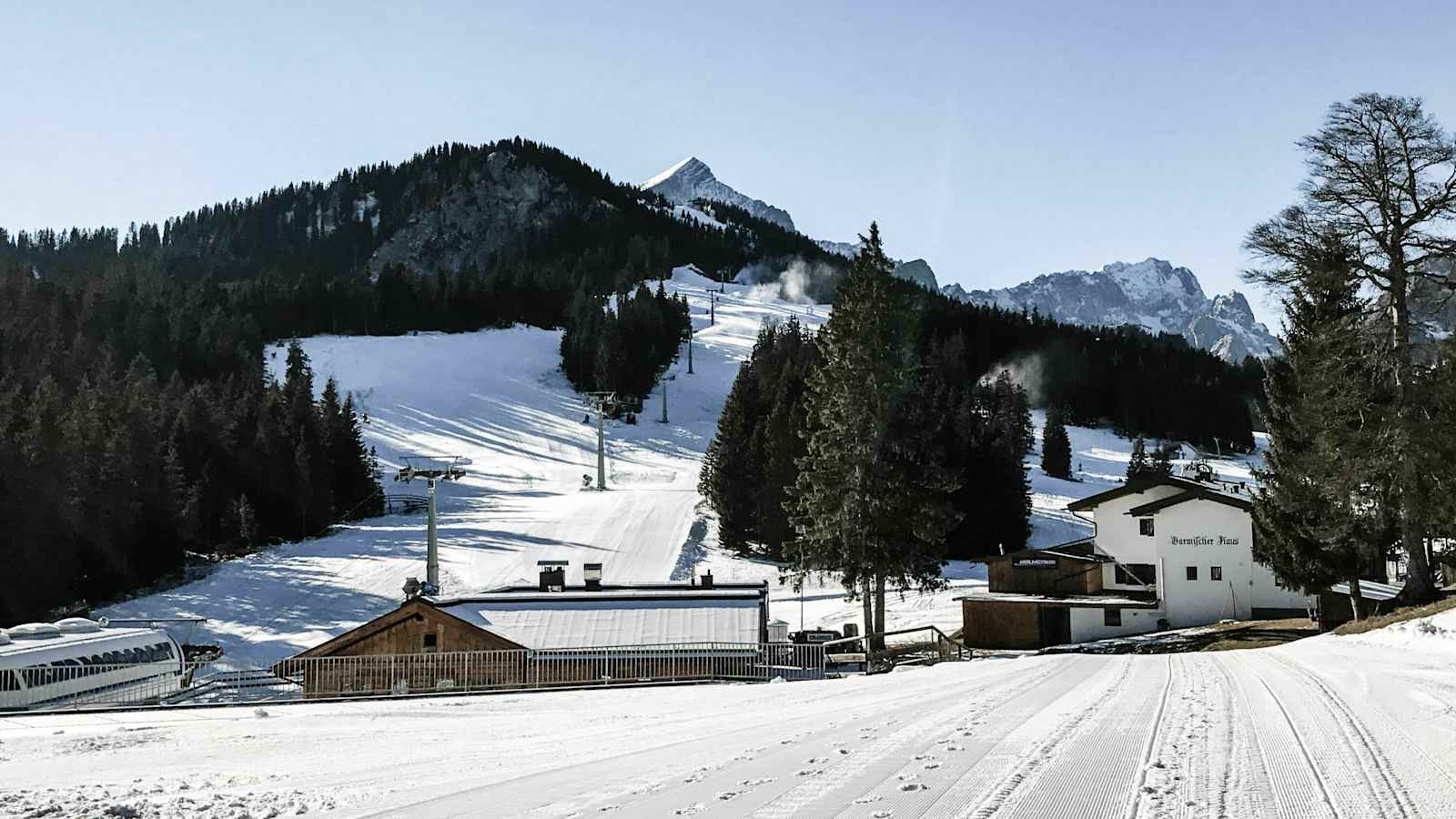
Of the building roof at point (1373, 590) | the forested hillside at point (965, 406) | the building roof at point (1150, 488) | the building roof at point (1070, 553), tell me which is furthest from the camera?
the building roof at point (1070, 553)

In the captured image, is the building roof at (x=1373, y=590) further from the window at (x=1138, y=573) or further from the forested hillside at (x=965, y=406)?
the forested hillside at (x=965, y=406)

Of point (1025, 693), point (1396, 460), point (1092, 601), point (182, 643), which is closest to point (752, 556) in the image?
point (1092, 601)

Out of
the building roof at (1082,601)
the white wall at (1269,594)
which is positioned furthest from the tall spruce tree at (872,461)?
the white wall at (1269,594)

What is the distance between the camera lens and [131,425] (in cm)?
6316

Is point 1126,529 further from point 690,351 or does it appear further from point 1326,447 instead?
point 690,351

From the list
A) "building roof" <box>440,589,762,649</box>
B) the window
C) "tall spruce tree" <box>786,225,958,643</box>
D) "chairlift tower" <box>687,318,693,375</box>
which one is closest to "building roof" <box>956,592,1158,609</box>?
the window

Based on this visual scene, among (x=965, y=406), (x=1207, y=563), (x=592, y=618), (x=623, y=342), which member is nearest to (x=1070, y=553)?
(x=1207, y=563)

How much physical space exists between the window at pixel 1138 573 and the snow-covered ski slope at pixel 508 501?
7480mm

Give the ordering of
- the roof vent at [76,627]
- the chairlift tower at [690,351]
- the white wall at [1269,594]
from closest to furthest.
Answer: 1. the roof vent at [76,627]
2. the white wall at [1269,594]
3. the chairlift tower at [690,351]

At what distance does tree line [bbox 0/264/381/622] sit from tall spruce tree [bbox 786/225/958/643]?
37.8m

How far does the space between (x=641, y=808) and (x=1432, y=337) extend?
28.8 m

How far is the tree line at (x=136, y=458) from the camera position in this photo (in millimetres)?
50969

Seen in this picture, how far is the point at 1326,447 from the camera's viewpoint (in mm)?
28844

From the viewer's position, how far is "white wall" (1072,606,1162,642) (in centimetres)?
4231
